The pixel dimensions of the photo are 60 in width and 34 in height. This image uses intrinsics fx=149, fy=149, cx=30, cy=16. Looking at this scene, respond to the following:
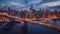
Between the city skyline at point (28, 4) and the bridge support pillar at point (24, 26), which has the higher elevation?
the city skyline at point (28, 4)

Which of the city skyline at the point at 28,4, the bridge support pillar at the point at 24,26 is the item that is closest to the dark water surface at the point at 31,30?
the bridge support pillar at the point at 24,26

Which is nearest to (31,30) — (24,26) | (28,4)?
(24,26)

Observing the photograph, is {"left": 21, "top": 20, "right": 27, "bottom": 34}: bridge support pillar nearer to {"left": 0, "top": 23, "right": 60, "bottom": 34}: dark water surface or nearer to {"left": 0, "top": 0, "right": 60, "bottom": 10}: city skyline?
{"left": 0, "top": 23, "right": 60, "bottom": 34}: dark water surface

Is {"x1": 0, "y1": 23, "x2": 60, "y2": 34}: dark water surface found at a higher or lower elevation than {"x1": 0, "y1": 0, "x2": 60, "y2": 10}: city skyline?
lower

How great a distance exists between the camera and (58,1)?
2.40 meters

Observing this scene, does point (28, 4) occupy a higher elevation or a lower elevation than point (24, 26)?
higher

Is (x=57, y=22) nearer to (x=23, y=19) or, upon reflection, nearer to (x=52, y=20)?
(x=52, y=20)

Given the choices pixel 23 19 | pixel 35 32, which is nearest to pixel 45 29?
pixel 35 32

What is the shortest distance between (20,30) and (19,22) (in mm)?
133

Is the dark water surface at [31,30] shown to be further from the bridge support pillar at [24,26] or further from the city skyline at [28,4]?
the city skyline at [28,4]

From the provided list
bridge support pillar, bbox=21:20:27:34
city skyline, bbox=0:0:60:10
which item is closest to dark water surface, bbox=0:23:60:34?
bridge support pillar, bbox=21:20:27:34

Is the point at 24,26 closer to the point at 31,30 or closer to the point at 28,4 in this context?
the point at 31,30

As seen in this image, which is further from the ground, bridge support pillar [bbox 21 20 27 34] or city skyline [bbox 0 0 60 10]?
city skyline [bbox 0 0 60 10]

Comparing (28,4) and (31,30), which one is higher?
(28,4)
